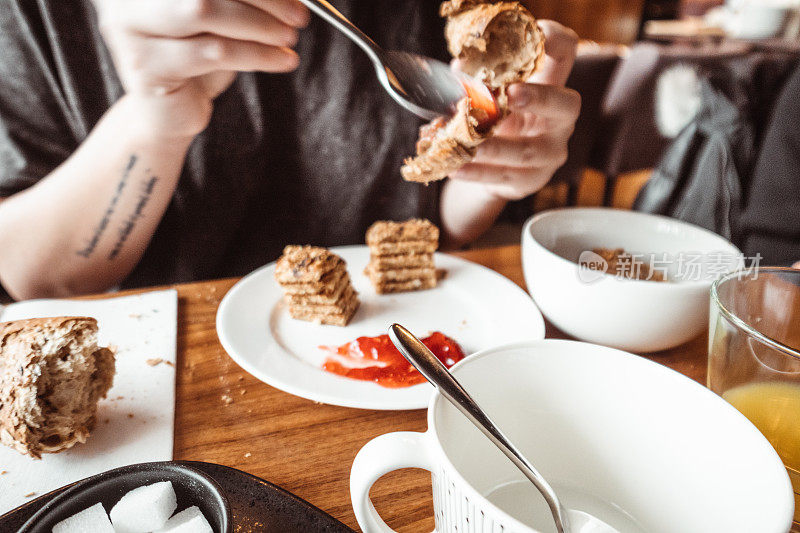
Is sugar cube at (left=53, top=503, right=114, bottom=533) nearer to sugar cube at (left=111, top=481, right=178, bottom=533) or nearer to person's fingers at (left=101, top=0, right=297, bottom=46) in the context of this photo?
sugar cube at (left=111, top=481, right=178, bottom=533)

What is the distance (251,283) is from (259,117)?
604 millimetres

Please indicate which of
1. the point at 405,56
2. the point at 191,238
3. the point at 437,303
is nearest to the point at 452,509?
the point at 437,303

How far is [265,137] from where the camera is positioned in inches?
57.2

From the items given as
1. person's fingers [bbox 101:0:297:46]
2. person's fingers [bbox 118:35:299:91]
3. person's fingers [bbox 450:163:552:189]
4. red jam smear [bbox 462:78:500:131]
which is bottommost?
person's fingers [bbox 450:163:552:189]

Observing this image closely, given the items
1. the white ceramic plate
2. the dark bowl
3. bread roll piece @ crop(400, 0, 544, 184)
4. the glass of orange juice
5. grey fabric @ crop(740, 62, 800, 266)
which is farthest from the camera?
grey fabric @ crop(740, 62, 800, 266)

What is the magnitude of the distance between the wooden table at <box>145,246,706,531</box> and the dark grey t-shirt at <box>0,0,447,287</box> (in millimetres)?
628

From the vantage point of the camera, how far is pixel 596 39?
6867 millimetres

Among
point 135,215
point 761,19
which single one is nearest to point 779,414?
point 135,215

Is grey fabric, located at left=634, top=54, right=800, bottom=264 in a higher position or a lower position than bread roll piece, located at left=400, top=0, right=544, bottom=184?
lower

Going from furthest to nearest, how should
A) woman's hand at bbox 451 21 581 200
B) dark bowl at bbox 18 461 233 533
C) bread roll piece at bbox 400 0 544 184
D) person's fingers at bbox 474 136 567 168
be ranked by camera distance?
person's fingers at bbox 474 136 567 168 < woman's hand at bbox 451 21 581 200 < bread roll piece at bbox 400 0 544 184 < dark bowl at bbox 18 461 233 533

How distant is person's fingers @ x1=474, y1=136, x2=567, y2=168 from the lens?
1069 mm

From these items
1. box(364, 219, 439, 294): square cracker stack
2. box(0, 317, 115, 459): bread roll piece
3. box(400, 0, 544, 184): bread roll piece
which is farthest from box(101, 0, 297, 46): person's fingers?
box(0, 317, 115, 459): bread roll piece

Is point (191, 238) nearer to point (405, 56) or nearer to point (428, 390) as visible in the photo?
point (405, 56)

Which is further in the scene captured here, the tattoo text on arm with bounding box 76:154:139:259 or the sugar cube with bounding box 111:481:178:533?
the tattoo text on arm with bounding box 76:154:139:259
